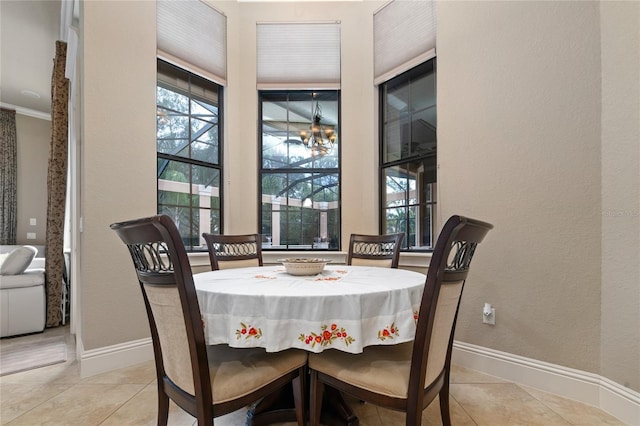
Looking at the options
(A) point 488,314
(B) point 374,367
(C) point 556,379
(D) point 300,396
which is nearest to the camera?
(B) point 374,367

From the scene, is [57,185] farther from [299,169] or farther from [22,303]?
[299,169]

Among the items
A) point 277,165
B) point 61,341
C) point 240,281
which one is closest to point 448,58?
Answer: point 277,165

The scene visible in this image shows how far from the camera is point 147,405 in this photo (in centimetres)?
170

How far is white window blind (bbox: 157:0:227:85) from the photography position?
264 centimetres

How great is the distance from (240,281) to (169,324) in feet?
1.24

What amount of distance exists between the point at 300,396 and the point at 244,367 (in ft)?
0.94

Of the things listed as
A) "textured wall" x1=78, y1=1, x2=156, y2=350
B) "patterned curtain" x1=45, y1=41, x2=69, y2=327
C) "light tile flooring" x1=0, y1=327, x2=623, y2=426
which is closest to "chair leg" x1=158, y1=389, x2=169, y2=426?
"light tile flooring" x1=0, y1=327, x2=623, y2=426

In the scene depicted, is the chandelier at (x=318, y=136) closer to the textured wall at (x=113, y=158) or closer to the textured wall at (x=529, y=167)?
the textured wall at (x=529, y=167)

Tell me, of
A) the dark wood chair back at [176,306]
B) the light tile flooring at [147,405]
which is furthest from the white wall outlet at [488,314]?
the dark wood chair back at [176,306]

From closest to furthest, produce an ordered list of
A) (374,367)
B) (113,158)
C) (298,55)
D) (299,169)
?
1. (374,367)
2. (113,158)
3. (298,55)
4. (299,169)

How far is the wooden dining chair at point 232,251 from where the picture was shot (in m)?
2.15

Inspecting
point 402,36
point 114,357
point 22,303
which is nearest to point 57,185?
point 22,303

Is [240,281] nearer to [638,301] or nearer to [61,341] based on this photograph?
[638,301]

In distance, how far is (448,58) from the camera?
2.41m
